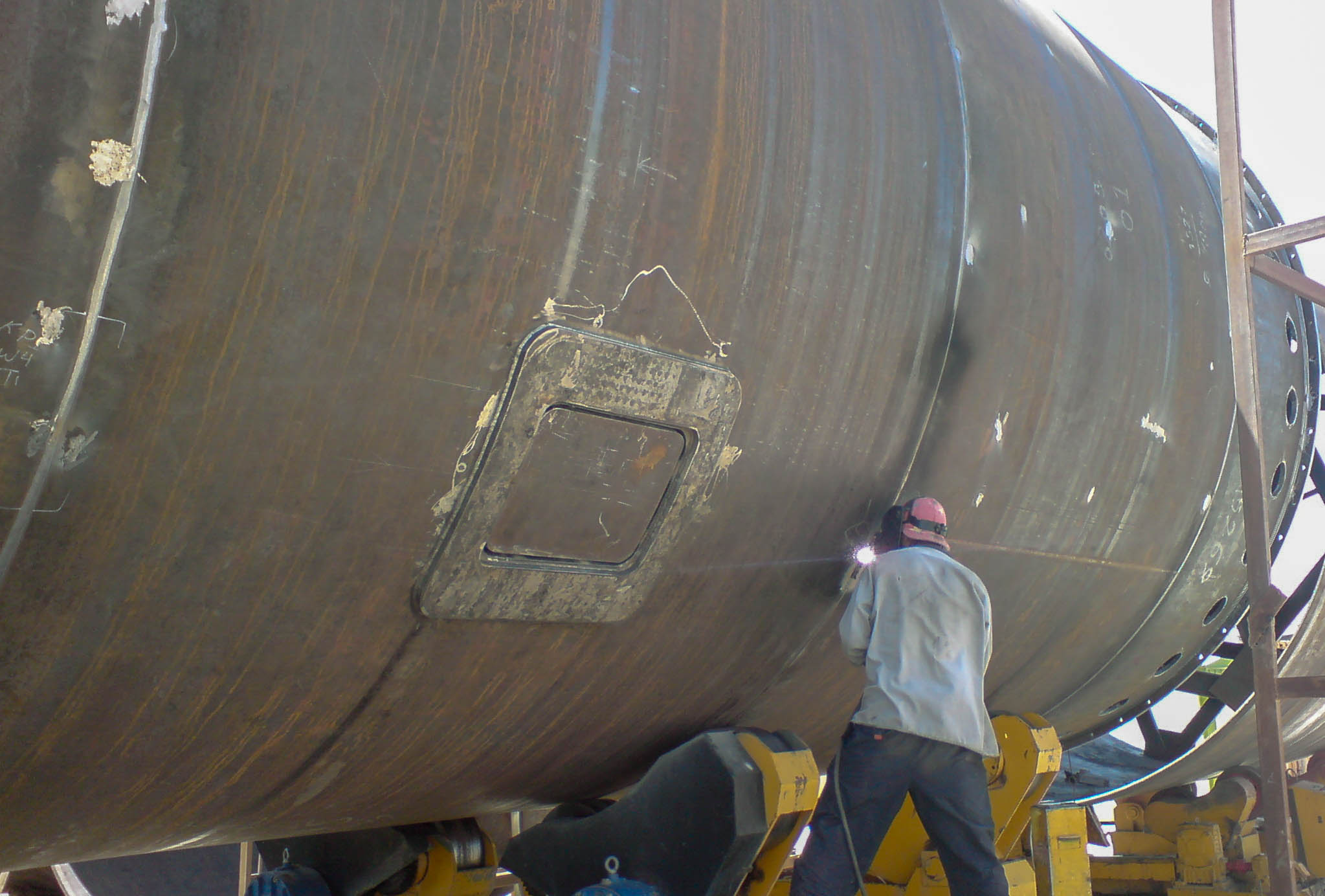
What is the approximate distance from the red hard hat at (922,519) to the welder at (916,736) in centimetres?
3

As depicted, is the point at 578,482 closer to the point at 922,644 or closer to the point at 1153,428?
the point at 922,644

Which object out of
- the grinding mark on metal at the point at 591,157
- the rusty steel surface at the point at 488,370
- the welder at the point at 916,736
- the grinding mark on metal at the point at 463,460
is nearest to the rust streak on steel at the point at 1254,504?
the rusty steel surface at the point at 488,370

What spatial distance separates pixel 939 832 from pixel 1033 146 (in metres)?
1.54

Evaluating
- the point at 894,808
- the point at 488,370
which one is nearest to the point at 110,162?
the point at 488,370

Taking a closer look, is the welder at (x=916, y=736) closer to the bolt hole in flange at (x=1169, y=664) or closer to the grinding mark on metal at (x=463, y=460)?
the grinding mark on metal at (x=463, y=460)

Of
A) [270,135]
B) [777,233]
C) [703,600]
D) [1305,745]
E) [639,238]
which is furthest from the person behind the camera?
[1305,745]

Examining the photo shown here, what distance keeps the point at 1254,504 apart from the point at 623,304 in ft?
6.99

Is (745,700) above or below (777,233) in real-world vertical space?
below

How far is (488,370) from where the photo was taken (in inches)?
58.9

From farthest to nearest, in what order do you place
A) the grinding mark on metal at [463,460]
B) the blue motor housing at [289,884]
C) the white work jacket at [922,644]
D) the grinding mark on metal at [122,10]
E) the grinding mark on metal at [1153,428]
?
the blue motor housing at [289,884] < the grinding mark on metal at [1153,428] < the white work jacket at [922,644] < the grinding mark on metal at [463,460] < the grinding mark on metal at [122,10]

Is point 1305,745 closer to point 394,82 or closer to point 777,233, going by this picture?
point 777,233

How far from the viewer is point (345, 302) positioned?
54.4 inches

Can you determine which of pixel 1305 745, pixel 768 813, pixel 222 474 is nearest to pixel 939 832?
pixel 768 813

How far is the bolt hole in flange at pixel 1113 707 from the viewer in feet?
10.7
